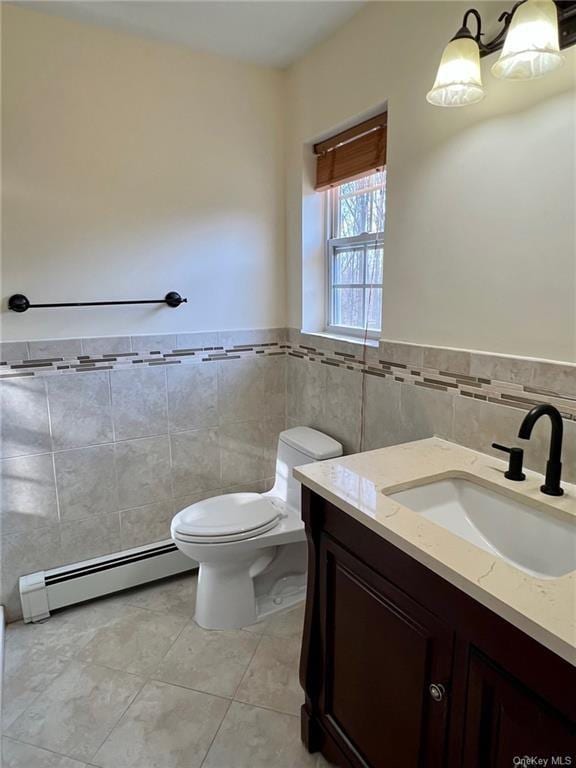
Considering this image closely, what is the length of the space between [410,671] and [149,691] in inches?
43.0

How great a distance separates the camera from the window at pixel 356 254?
1986 mm

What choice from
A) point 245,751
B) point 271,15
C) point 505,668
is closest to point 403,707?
point 505,668

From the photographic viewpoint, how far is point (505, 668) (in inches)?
30.4

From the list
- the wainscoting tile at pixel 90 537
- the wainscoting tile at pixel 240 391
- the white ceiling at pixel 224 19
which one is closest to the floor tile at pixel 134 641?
the wainscoting tile at pixel 90 537

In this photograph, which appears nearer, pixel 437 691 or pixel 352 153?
pixel 437 691

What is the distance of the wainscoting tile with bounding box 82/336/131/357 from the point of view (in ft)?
6.54

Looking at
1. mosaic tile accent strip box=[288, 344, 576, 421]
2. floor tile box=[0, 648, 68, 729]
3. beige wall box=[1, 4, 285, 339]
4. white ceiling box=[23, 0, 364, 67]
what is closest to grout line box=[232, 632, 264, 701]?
floor tile box=[0, 648, 68, 729]

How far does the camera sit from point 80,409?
2.01 m

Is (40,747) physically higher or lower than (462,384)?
lower

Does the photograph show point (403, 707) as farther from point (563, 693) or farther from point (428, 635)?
point (563, 693)

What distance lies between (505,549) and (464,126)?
122 cm

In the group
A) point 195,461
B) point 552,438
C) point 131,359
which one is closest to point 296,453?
point 195,461

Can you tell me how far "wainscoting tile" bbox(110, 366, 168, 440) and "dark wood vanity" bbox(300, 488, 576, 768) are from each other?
3.70 feet

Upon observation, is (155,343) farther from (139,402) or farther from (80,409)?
(80,409)
